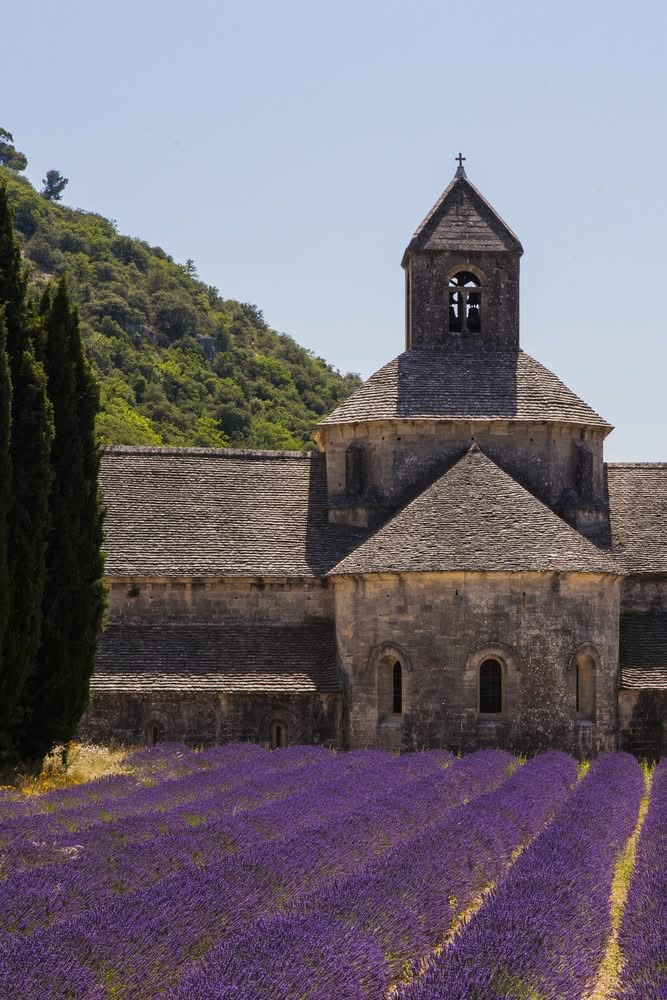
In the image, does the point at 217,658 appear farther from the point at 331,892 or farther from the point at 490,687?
the point at 331,892

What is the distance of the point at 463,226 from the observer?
1561 inches

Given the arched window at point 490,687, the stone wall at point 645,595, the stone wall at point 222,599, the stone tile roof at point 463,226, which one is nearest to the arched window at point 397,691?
the arched window at point 490,687

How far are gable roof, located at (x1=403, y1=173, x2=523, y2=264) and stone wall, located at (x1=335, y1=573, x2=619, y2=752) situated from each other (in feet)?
36.5

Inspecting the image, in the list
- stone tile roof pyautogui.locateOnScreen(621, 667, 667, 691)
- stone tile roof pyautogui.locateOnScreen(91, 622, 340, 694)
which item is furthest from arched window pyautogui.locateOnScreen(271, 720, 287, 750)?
stone tile roof pyautogui.locateOnScreen(621, 667, 667, 691)

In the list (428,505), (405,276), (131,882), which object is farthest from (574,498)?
(131,882)

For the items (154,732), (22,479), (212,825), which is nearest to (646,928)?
(212,825)

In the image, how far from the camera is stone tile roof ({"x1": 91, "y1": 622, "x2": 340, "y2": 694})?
33.0 meters

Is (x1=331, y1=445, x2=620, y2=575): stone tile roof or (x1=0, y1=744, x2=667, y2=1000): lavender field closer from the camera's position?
(x1=0, y1=744, x2=667, y2=1000): lavender field

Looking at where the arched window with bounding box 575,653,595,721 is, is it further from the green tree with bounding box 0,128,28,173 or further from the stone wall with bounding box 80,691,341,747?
the green tree with bounding box 0,128,28,173

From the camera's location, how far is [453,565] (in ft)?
103

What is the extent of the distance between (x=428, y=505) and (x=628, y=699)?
6.22 meters

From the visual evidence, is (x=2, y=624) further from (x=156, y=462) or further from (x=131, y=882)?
(x=156, y=462)

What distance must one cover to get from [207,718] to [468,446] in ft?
30.9

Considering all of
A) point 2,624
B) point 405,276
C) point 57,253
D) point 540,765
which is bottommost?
point 540,765
